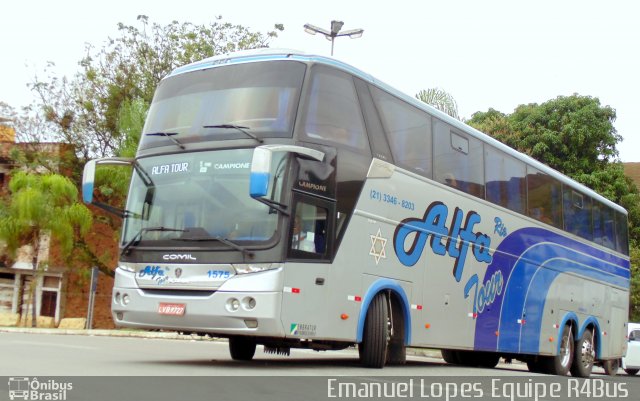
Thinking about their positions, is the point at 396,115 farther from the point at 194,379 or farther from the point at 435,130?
the point at 194,379

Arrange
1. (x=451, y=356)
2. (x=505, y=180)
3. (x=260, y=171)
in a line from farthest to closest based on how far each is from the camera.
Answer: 1. (x=451, y=356)
2. (x=505, y=180)
3. (x=260, y=171)

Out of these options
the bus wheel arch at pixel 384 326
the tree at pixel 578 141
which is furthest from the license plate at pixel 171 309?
the tree at pixel 578 141

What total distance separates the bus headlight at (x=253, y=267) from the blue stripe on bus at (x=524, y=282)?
5590 millimetres

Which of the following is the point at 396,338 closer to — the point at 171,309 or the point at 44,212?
the point at 171,309

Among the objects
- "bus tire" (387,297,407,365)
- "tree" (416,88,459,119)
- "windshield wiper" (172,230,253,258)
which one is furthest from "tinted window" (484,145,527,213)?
"tree" (416,88,459,119)

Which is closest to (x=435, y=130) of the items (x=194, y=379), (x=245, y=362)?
(x=245, y=362)

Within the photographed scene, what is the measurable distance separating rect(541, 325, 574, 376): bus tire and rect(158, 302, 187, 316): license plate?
1000 centimetres

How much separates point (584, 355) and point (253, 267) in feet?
37.1

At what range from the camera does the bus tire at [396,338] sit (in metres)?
12.5

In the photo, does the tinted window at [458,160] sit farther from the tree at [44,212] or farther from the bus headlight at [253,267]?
the tree at [44,212]

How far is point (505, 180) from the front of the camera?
625 inches

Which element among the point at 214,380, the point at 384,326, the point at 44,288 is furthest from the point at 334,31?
the point at 44,288

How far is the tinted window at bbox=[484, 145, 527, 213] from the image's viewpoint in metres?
15.3

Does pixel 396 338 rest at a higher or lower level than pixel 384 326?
lower
